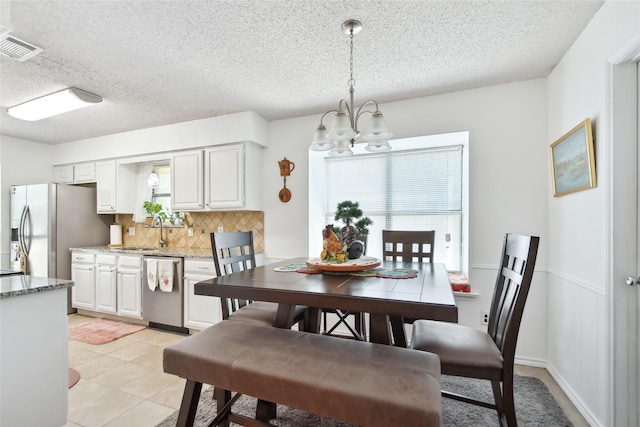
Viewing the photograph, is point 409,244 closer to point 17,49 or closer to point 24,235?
point 17,49

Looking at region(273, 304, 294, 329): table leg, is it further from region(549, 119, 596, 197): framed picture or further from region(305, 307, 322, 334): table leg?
region(549, 119, 596, 197): framed picture

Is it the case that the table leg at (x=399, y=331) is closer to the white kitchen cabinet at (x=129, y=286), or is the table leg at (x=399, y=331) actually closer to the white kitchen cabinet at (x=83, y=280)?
the white kitchen cabinet at (x=129, y=286)

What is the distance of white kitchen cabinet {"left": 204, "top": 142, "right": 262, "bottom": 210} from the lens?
3.45 metres

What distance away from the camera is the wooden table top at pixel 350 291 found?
122 centimetres

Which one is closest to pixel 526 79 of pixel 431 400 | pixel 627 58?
pixel 627 58

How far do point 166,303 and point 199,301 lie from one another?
48 centimetres

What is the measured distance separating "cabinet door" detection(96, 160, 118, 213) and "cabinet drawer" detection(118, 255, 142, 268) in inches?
36.7

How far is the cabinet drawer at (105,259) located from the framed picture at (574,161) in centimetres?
471

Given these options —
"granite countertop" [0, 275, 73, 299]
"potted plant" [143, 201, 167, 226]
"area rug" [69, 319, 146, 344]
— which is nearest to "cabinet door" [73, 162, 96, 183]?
"potted plant" [143, 201, 167, 226]

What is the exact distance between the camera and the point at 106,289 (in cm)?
388

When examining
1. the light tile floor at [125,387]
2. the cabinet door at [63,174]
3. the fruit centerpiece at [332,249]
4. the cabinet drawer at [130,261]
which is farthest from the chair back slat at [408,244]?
the cabinet door at [63,174]

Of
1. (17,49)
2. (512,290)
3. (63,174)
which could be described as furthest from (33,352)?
(63,174)

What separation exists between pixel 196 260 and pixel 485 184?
305 cm

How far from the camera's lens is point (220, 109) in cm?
334
